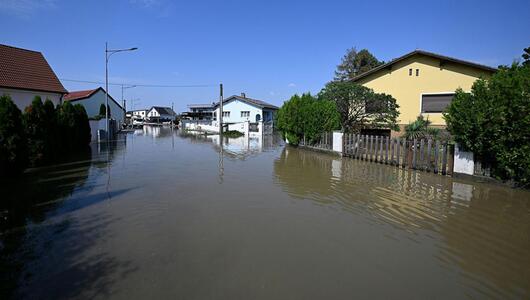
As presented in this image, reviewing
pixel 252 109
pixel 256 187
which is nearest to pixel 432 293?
pixel 256 187

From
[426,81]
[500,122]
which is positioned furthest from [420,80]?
[500,122]

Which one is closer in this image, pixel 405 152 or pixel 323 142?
pixel 405 152

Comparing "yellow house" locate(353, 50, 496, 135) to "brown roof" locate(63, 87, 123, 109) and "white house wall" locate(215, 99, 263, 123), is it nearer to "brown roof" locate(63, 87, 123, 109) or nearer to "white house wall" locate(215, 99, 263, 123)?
"white house wall" locate(215, 99, 263, 123)

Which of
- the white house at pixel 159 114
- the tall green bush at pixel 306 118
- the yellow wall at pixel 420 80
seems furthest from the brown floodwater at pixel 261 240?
the white house at pixel 159 114

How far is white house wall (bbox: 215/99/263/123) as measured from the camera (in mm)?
53719

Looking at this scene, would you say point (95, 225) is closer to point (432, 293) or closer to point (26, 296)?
point (26, 296)

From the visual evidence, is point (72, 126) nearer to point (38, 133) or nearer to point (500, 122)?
point (38, 133)

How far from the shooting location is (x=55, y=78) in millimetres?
25750

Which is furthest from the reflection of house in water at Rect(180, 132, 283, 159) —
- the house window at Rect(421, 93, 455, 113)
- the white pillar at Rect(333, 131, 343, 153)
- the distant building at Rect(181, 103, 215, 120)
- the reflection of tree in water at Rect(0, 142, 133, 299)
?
the distant building at Rect(181, 103, 215, 120)

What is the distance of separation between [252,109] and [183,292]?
50.5m

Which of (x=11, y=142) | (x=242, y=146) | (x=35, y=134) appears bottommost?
(x=242, y=146)

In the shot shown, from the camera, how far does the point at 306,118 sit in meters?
22.9

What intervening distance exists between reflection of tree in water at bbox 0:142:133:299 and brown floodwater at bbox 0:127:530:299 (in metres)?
0.02

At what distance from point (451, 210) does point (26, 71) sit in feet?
89.8
